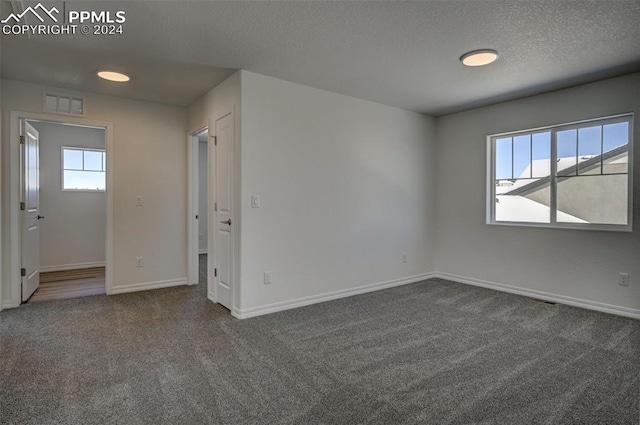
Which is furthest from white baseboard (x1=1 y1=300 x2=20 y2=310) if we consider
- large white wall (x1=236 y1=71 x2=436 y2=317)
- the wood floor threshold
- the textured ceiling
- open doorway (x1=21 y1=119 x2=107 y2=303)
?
large white wall (x1=236 y1=71 x2=436 y2=317)

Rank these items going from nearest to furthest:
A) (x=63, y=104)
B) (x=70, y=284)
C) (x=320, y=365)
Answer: (x=320, y=365), (x=63, y=104), (x=70, y=284)

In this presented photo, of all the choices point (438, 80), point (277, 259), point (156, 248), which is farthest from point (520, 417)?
point (156, 248)

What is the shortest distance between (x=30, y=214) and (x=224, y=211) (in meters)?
2.37

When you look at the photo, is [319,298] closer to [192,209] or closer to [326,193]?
[326,193]

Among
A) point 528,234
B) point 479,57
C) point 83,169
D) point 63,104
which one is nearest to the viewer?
point 479,57

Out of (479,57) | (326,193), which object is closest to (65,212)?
(326,193)

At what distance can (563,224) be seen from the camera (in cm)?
402

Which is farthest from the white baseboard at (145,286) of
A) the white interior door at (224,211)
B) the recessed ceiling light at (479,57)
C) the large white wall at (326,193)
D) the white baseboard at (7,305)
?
the recessed ceiling light at (479,57)

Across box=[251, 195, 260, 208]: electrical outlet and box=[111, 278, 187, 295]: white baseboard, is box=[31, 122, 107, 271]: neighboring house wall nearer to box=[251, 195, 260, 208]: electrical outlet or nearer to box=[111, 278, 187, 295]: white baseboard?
box=[111, 278, 187, 295]: white baseboard

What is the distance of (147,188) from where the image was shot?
4.52 m

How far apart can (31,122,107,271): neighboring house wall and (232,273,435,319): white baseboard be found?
4.01 m

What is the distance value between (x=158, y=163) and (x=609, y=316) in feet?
18.0

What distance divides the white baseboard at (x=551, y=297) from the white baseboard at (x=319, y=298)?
562mm

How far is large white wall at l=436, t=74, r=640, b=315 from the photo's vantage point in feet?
11.7
